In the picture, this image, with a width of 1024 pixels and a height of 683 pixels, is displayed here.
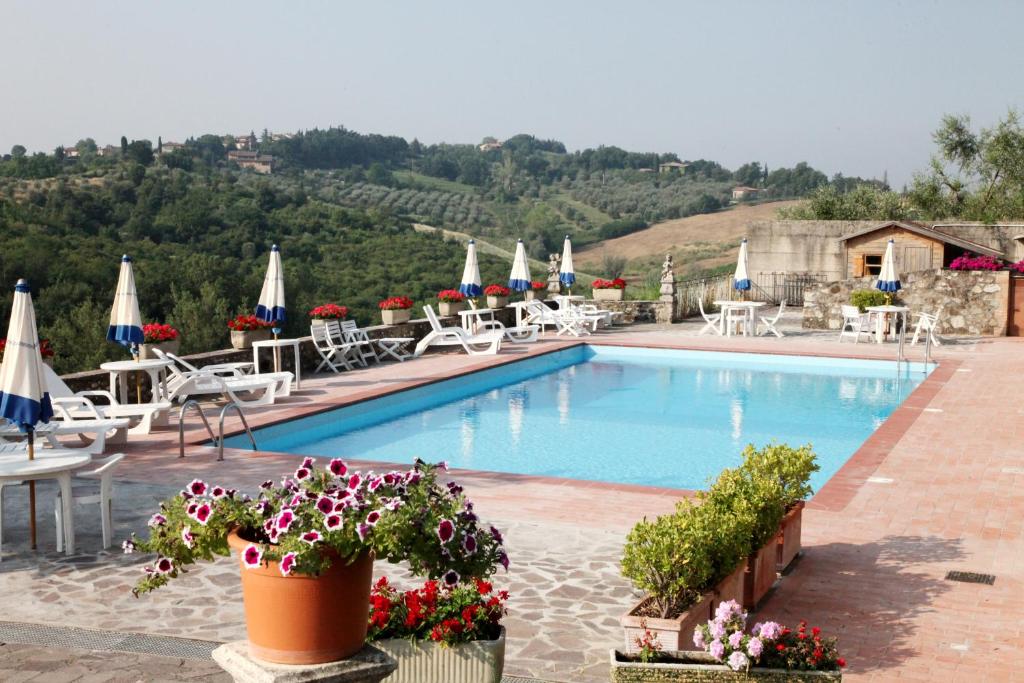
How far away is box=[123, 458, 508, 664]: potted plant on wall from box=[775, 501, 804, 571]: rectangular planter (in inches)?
112

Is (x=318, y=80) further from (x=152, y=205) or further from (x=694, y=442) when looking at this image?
(x=694, y=442)

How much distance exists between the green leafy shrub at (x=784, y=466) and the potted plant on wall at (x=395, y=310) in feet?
37.8

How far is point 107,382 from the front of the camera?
10.9 meters

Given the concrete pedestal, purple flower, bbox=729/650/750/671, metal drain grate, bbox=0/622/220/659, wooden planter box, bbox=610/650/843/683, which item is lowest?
metal drain grate, bbox=0/622/220/659

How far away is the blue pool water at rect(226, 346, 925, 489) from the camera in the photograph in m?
10.4

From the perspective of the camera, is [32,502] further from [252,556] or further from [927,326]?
[927,326]

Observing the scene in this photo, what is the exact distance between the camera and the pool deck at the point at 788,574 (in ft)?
15.3

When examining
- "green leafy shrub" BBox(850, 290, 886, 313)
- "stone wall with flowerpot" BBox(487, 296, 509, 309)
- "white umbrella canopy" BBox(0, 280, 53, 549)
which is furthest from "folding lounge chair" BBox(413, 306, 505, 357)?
"white umbrella canopy" BBox(0, 280, 53, 549)

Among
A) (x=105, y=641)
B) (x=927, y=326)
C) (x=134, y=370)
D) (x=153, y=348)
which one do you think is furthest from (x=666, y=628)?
(x=927, y=326)

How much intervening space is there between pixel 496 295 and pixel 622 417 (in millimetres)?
7278

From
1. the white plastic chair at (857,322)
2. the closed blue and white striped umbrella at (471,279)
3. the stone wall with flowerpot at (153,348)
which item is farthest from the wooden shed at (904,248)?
the stone wall with flowerpot at (153,348)

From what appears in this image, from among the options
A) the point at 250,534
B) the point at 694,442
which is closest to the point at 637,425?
the point at 694,442

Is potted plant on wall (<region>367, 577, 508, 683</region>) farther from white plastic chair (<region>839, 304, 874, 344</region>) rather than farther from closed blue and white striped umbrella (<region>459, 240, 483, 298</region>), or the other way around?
white plastic chair (<region>839, 304, 874, 344</region>)

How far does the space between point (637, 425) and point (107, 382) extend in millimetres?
6038
